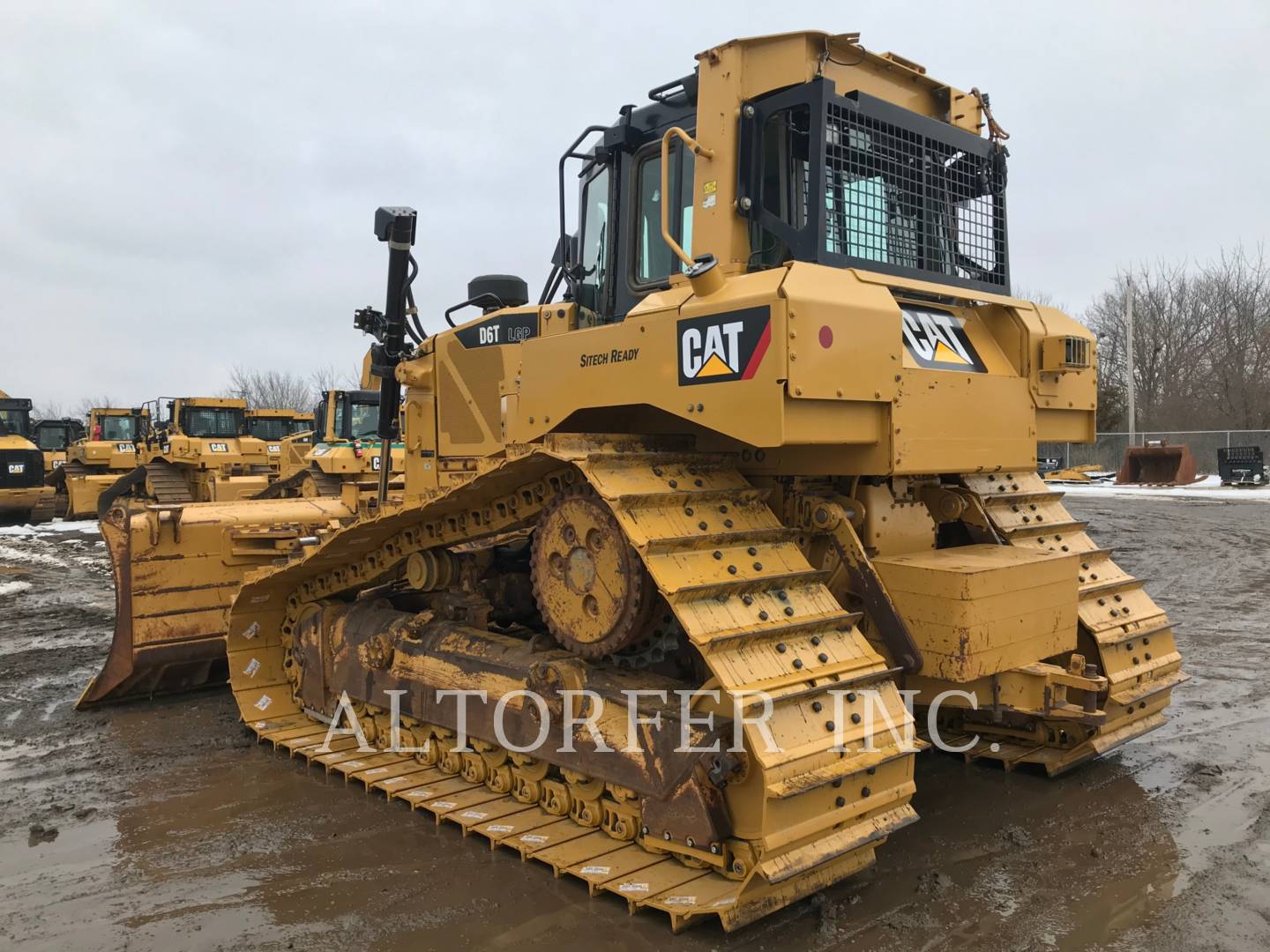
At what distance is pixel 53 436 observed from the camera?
3048cm

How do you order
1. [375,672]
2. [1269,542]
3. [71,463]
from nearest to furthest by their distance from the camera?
[375,672] → [1269,542] → [71,463]

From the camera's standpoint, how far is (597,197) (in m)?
5.14

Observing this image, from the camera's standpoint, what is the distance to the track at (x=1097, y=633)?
475cm

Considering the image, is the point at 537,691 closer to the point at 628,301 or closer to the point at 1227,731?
the point at 628,301

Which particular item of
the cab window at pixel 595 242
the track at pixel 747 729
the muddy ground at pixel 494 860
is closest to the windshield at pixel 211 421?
the muddy ground at pixel 494 860

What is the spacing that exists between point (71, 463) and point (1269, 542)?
80.9ft

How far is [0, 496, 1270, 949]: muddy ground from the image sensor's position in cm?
336

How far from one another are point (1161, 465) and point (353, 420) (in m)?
21.4

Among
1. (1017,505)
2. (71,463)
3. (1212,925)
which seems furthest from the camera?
(71,463)

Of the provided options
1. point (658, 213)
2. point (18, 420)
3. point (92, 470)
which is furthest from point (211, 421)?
point (658, 213)

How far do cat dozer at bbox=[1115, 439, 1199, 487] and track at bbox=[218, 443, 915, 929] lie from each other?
Result: 2575cm

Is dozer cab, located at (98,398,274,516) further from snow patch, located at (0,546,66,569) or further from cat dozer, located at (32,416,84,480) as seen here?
cat dozer, located at (32,416,84,480)

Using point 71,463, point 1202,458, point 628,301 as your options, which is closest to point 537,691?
point 628,301

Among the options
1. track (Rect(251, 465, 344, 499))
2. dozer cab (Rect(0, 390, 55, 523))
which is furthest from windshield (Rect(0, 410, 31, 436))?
track (Rect(251, 465, 344, 499))
